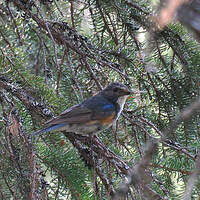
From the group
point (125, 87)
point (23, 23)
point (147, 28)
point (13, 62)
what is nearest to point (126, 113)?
point (125, 87)

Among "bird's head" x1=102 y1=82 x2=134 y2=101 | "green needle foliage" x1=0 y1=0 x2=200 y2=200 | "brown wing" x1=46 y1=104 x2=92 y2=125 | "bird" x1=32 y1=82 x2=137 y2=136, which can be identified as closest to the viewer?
"green needle foliage" x1=0 y1=0 x2=200 y2=200

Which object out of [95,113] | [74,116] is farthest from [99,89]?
[95,113]

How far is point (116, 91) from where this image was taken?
10.7 feet

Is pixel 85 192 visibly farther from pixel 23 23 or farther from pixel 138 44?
pixel 23 23

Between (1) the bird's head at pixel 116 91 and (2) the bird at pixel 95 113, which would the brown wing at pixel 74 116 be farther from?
(1) the bird's head at pixel 116 91

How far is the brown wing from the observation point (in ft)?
8.60

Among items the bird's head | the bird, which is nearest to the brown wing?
the bird

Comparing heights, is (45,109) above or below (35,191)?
above

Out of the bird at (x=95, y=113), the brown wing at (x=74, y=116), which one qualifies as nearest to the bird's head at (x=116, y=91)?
the bird at (x=95, y=113)

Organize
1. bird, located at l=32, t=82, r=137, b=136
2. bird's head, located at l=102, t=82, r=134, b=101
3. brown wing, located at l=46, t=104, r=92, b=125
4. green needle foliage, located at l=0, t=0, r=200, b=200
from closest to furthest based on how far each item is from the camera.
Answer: green needle foliage, located at l=0, t=0, r=200, b=200, brown wing, located at l=46, t=104, r=92, b=125, bird, located at l=32, t=82, r=137, b=136, bird's head, located at l=102, t=82, r=134, b=101

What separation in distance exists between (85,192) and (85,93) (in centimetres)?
131

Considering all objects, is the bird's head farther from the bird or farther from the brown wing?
the brown wing

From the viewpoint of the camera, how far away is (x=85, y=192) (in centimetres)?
228

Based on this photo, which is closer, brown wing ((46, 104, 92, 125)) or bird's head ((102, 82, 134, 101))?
brown wing ((46, 104, 92, 125))
